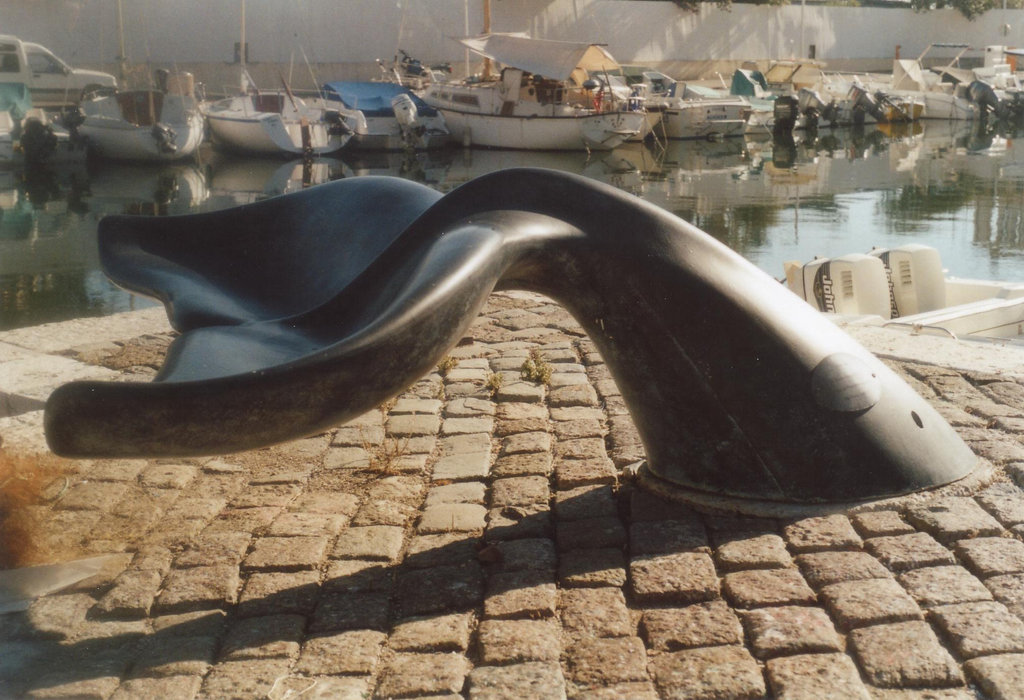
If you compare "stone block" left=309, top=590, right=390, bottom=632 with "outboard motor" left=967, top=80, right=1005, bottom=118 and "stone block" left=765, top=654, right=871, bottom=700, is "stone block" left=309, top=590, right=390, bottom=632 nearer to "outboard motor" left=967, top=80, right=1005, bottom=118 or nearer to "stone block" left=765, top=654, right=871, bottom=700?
"stone block" left=765, top=654, right=871, bottom=700

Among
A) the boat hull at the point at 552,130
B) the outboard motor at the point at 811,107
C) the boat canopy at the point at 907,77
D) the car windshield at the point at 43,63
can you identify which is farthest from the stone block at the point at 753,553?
the boat canopy at the point at 907,77

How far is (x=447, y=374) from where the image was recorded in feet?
19.3

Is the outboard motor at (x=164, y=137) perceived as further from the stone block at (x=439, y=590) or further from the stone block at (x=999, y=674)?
the stone block at (x=999, y=674)

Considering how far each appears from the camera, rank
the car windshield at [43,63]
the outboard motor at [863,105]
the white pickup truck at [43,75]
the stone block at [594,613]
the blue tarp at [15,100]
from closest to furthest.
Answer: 1. the stone block at [594,613]
2. the blue tarp at [15,100]
3. the white pickup truck at [43,75]
4. the car windshield at [43,63]
5. the outboard motor at [863,105]

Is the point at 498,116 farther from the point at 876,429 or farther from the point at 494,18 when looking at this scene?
the point at 876,429

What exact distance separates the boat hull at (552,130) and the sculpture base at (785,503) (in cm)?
2750

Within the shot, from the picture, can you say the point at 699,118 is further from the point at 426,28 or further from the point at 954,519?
the point at 954,519

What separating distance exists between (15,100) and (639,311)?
88.6 ft

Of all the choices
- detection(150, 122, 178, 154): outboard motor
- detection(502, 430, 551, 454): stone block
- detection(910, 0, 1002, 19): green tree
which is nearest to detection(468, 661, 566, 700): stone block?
detection(502, 430, 551, 454): stone block

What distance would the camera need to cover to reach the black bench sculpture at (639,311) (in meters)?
3.72

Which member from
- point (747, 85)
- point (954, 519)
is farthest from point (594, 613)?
point (747, 85)

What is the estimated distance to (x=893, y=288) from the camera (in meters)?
10.7

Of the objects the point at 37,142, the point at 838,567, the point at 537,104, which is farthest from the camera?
the point at 537,104

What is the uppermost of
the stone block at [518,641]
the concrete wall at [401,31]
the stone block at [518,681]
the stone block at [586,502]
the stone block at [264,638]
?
the concrete wall at [401,31]
